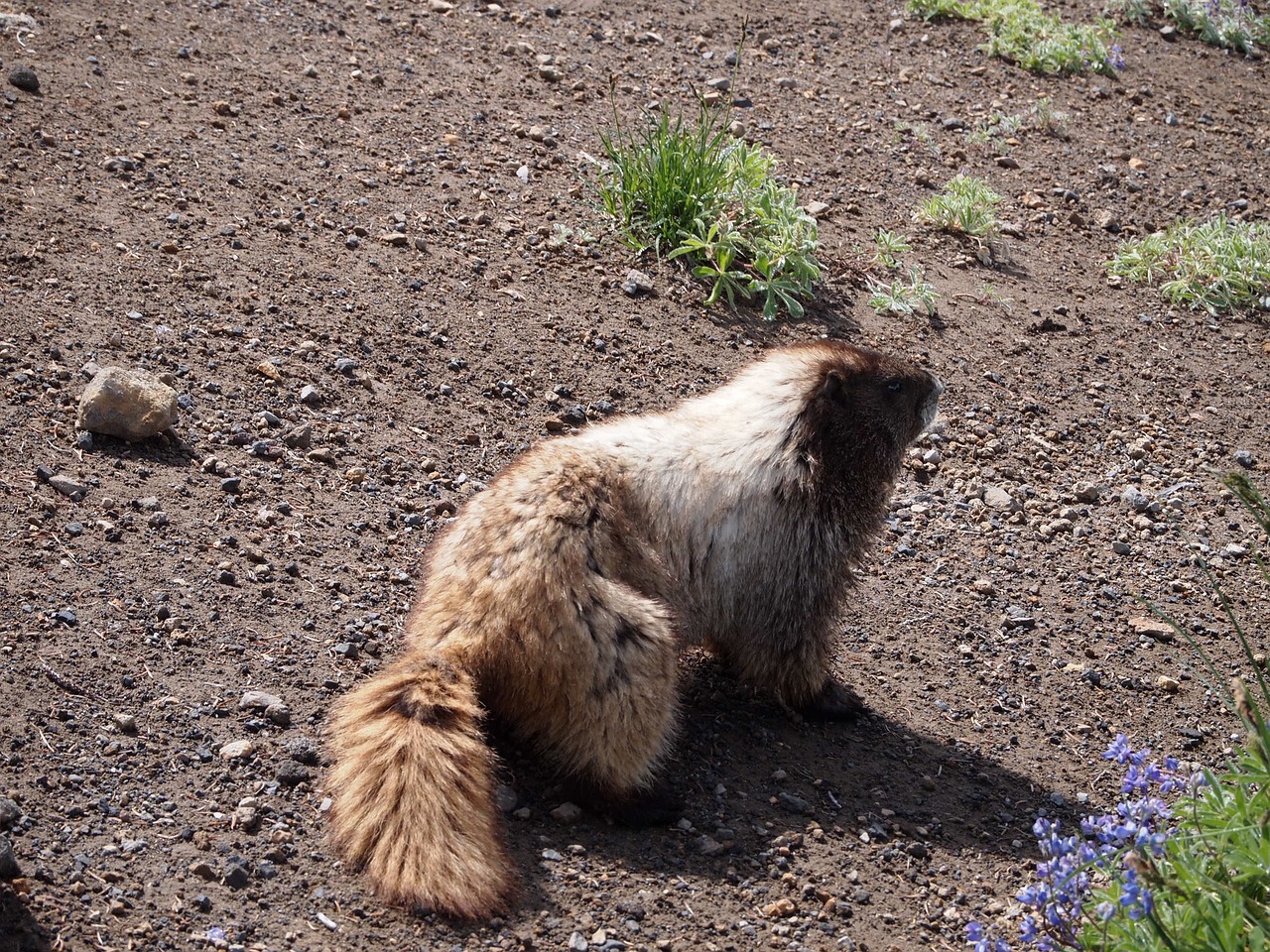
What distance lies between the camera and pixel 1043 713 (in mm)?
5262

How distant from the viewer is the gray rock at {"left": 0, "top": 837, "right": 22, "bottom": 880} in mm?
3482

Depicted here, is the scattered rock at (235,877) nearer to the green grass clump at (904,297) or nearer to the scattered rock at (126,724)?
the scattered rock at (126,724)

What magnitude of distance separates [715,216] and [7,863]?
5337mm

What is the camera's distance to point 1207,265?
818cm

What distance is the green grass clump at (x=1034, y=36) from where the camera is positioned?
10125mm

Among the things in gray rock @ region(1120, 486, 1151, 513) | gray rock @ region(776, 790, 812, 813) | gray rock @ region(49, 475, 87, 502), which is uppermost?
gray rock @ region(1120, 486, 1151, 513)

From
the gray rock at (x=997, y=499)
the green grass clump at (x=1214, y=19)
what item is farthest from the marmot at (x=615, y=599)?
the green grass clump at (x=1214, y=19)

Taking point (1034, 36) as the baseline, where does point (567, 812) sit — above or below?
below

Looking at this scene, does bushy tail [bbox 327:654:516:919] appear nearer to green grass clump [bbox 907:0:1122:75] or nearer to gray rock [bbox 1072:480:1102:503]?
gray rock [bbox 1072:480:1102:503]

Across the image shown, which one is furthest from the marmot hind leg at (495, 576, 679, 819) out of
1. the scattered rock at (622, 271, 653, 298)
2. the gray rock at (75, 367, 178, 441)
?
the scattered rock at (622, 271, 653, 298)

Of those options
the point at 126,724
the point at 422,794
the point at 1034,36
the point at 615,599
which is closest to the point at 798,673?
the point at 615,599

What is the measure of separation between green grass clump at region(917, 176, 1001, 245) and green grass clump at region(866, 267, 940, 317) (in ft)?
2.39

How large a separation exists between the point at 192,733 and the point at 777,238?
183 inches

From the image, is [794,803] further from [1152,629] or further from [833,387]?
[1152,629]
